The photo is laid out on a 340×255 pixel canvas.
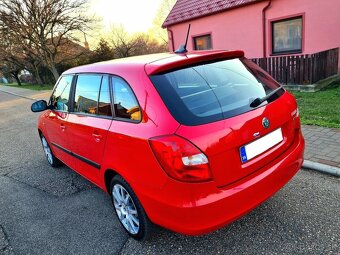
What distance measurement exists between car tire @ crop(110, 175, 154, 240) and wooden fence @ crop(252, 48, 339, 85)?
748 cm

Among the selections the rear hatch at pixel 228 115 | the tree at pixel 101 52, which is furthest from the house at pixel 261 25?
the tree at pixel 101 52

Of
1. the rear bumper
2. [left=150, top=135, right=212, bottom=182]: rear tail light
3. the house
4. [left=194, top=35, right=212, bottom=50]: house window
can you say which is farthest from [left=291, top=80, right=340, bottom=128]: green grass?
[left=194, top=35, right=212, bottom=50]: house window

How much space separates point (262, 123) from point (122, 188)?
4.58 ft

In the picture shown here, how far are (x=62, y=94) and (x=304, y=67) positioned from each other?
7.14m

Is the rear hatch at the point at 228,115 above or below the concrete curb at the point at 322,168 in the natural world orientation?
above

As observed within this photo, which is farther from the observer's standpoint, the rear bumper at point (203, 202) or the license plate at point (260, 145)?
the license plate at point (260, 145)

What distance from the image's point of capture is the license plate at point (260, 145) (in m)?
2.23

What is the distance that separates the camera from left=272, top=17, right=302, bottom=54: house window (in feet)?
33.6

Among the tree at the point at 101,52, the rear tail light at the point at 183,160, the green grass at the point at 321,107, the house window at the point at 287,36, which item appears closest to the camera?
the rear tail light at the point at 183,160

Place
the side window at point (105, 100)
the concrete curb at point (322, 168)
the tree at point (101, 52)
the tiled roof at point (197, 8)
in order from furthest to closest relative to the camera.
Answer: the tree at point (101, 52), the tiled roof at point (197, 8), the concrete curb at point (322, 168), the side window at point (105, 100)

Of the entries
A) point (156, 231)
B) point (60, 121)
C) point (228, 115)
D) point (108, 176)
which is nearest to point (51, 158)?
point (60, 121)

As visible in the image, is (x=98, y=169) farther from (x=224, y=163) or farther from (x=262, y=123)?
(x=262, y=123)

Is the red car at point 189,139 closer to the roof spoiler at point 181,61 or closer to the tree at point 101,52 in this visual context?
the roof spoiler at point 181,61

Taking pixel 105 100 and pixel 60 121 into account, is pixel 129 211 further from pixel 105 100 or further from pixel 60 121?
pixel 60 121
